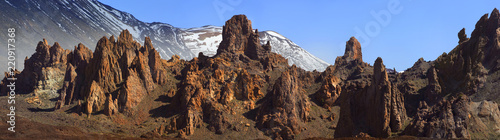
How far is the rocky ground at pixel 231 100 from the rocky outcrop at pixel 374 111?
0.25 metres

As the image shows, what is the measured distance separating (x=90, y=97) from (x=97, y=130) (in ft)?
94.3

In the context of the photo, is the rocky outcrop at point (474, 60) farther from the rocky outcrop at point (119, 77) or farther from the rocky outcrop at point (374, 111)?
the rocky outcrop at point (119, 77)

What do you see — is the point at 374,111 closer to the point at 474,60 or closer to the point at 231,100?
the point at 474,60

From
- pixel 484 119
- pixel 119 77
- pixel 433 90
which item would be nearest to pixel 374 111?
pixel 484 119

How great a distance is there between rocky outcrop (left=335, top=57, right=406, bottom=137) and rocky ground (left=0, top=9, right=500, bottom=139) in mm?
253

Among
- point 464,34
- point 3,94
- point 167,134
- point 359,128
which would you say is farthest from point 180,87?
point 464,34

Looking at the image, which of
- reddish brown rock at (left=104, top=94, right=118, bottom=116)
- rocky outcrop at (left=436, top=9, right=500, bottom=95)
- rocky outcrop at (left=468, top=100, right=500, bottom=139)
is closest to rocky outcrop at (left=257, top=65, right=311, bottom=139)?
rocky outcrop at (left=436, top=9, right=500, bottom=95)

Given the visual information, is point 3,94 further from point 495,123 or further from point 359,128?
point 495,123

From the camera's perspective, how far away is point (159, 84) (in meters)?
196

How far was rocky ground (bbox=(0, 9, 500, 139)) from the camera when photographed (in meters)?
112

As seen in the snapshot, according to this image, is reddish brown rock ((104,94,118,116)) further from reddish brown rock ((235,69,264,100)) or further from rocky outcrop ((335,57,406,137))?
rocky outcrop ((335,57,406,137))

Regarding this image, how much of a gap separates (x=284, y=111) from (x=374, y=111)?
65.7 meters

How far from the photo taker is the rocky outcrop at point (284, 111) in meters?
166

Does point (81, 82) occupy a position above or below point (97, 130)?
above
